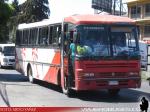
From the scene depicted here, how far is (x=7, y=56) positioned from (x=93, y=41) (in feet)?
78.3

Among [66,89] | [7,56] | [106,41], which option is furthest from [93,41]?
[7,56]

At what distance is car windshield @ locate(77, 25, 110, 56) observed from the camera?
16.5m

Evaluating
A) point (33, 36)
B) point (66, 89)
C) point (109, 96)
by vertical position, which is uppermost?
point (33, 36)

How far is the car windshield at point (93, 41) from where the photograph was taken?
54.0 ft

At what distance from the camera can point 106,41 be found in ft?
55.0

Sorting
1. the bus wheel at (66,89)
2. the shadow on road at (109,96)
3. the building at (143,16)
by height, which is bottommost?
the shadow on road at (109,96)

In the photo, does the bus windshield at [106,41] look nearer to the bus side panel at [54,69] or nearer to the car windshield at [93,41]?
the car windshield at [93,41]

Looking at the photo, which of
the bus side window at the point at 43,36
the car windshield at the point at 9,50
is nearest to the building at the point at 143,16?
the car windshield at the point at 9,50

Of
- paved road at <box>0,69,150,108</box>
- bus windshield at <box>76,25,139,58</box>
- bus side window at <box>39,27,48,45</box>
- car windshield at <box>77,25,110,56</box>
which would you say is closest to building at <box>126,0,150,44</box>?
bus side window at <box>39,27,48,45</box>

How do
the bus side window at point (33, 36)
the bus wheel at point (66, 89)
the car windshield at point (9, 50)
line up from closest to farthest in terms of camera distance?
the bus wheel at point (66, 89) < the bus side window at point (33, 36) < the car windshield at point (9, 50)

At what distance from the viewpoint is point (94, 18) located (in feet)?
56.7

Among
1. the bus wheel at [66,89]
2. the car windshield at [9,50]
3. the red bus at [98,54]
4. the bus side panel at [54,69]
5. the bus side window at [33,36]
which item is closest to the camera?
A: the red bus at [98,54]

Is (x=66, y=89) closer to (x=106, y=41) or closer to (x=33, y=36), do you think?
(x=106, y=41)

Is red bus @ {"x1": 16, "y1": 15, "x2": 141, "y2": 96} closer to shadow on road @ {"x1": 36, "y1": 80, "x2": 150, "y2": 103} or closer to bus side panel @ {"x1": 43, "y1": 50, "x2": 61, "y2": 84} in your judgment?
bus side panel @ {"x1": 43, "y1": 50, "x2": 61, "y2": 84}
